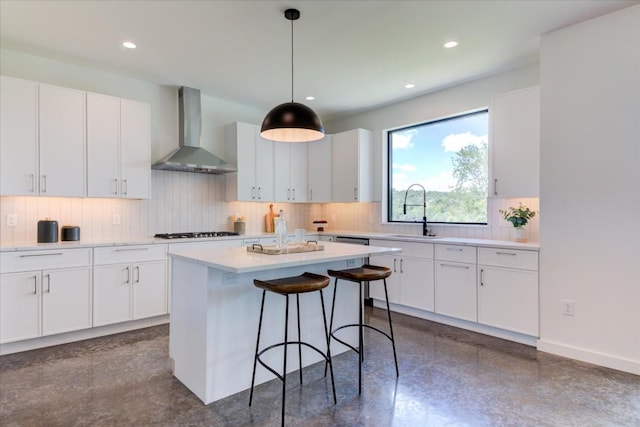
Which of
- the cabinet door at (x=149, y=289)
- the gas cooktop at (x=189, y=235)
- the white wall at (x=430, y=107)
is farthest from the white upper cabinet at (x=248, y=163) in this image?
the white wall at (x=430, y=107)

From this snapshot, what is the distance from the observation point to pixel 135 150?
3.91 metres

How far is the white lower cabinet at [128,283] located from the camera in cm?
345

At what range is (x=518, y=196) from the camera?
3479 mm

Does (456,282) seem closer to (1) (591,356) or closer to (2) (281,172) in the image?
(1) (591,356)

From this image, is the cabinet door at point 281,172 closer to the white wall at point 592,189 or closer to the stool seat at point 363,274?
the stool seat at point 363,274

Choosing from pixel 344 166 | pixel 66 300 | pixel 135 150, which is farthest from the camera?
pixel 344 166

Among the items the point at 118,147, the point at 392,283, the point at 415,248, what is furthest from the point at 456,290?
the point at 118,147

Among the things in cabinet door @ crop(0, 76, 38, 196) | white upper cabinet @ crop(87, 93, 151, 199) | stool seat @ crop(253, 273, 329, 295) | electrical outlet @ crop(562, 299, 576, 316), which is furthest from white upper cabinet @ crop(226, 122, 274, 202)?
electrical outlet @ crop(562, 299, 576, 316)

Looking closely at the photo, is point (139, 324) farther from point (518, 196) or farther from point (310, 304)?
point (518, 196)

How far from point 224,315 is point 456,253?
100 inches

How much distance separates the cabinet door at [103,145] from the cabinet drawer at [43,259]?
0.65 m

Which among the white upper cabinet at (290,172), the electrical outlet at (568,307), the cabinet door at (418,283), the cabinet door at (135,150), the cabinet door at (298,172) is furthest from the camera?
the cabinet door at (298,172)

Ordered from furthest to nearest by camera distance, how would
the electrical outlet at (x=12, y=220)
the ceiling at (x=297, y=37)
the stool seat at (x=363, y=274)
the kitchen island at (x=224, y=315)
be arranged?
the electrical outlet at (x=12, y=220) → the ceiling at (x=297, y=37) → the stool seat at (x=363, y=274) → the kitchen island at (x=224, y=315)

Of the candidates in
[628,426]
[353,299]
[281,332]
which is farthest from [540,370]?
[281,332]
